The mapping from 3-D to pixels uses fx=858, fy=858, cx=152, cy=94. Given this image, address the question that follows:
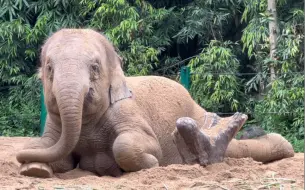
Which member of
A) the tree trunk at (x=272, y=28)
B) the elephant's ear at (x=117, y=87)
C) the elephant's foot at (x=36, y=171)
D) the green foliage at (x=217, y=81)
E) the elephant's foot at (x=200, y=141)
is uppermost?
the elephant's ear at (x=117, y=87)

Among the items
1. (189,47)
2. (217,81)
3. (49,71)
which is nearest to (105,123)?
(49,71)

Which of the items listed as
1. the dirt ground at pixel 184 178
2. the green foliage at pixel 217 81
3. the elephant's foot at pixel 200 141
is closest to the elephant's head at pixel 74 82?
the dirt ground at pixel 184 178

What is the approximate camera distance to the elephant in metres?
6.33

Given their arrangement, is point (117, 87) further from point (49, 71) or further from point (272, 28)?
point (272, 28)

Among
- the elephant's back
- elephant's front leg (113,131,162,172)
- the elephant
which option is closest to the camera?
the elephant

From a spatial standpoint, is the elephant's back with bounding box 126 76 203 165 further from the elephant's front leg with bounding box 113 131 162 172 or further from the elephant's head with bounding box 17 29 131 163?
the elephant's front leg with bounding box 113 131 162 172

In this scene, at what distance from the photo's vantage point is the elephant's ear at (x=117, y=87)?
690 cm

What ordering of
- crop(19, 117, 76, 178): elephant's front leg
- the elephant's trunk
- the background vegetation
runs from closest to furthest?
1. the elephant's trunk
2. crop(19, 117, 76, 178): elephant's front leg
3. the background vegetation

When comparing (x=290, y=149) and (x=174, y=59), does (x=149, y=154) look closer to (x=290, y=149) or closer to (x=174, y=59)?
(x=290, y=149)

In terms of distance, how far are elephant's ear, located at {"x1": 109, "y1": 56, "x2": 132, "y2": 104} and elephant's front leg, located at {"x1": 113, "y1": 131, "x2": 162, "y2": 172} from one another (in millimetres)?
375

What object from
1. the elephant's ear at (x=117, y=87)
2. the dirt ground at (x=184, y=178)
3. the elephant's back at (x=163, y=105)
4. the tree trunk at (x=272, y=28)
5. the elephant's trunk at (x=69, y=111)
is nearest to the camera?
the dirt ground at (x=184, y=178)

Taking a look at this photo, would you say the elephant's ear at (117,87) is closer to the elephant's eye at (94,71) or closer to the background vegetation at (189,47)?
the elephant's eye at (94,71)

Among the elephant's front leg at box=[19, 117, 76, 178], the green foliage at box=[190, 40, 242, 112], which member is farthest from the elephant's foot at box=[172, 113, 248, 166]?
the green foliage at box=[190, 40, 242, 112]

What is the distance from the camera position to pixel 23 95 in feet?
46.5
